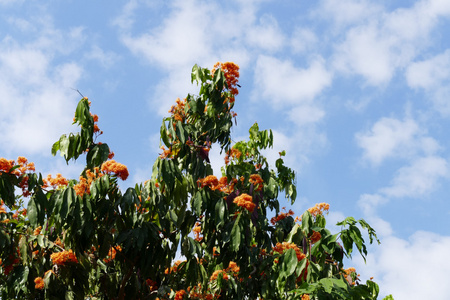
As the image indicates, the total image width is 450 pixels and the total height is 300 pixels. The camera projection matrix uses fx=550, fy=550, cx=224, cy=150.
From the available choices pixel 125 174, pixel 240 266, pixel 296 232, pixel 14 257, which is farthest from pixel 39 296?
pixel 296 232

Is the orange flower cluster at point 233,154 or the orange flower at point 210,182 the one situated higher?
the orange flower cluster at point 233,154

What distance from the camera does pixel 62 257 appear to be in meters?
5.75

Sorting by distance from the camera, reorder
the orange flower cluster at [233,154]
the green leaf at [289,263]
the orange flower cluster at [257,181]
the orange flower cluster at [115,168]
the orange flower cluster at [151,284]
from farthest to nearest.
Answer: the orange flower cluster at [233,154] < the orange flower cluster at [151,284] < the orange flower cluster at [257,181] < the orange flower cluster at [115,168] < the green leaf at [289,263]

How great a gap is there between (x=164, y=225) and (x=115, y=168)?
1.00 m

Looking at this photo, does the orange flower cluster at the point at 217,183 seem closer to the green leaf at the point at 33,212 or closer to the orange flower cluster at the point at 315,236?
the orange flower cluster at the point at 315,236

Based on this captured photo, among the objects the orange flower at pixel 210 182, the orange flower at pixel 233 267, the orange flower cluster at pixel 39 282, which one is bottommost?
the orange flower cluster at pixel 39 282

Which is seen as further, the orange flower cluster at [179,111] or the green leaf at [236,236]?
the orange flower cluster at [179,111]

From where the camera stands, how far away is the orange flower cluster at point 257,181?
6.52 m

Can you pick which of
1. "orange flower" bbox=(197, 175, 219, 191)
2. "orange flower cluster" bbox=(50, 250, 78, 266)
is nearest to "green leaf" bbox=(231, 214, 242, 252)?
"orange flower" bbox=(197, 175, 219, 191)

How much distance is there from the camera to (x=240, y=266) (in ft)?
20.5

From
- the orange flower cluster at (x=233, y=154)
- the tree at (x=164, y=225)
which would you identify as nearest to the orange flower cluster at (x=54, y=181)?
the tree at (x=164, y=225)

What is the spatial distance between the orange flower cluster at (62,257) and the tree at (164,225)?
0.01 metres

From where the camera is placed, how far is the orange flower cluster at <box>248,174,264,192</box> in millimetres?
6519

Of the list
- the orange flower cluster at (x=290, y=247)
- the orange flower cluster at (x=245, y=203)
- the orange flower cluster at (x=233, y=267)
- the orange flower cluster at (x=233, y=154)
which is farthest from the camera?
the orange flower cluster at (x=233, y=154)
